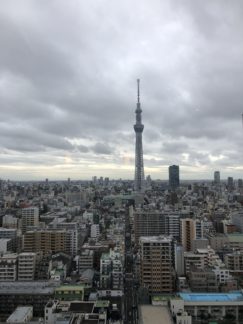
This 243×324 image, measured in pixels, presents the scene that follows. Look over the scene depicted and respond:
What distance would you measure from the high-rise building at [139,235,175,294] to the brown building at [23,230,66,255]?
156 inches

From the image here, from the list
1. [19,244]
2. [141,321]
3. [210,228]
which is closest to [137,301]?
[141,321]

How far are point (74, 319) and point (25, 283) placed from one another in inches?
91.6

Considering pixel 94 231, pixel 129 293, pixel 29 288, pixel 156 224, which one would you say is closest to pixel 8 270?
pixel 29 288

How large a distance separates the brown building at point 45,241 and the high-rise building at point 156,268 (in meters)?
3.96

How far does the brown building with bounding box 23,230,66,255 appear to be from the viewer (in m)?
12.2

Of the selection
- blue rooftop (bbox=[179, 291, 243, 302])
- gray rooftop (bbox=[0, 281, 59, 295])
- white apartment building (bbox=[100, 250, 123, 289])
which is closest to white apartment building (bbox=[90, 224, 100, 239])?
white apartment building (bbox=[100, 250, 123, 289])

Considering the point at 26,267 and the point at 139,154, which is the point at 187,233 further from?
the point at 139,154

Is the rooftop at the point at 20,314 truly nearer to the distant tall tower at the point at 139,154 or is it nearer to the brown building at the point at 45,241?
the brown building at the point at 45,241

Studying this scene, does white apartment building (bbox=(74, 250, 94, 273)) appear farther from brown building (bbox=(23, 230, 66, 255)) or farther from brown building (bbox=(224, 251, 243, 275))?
brown building (bbox=(224, 251, 243, 275))

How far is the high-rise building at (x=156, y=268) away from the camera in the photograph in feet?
28.9

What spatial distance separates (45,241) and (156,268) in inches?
177

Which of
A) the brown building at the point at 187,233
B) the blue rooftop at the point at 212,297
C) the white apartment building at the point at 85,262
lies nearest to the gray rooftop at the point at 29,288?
the white apartment building at the point at 85,262

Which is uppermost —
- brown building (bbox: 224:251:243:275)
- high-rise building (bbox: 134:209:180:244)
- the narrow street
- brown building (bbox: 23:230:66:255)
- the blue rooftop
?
high-rise building (bbox: 134:209:180:244)

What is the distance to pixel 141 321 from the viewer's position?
627 centimetres
